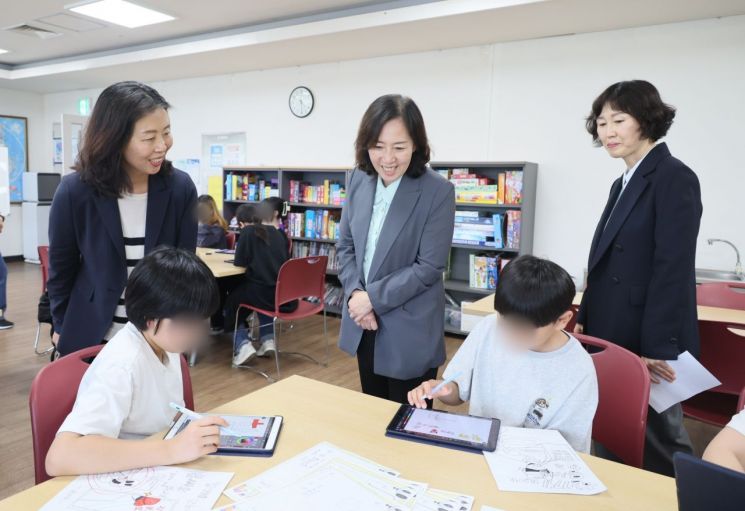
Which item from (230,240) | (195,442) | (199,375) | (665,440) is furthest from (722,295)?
(230,240)

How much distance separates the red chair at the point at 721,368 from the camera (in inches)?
80.0

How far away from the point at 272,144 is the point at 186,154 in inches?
60.9

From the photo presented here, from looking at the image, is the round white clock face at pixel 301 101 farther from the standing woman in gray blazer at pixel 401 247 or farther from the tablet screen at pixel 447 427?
the tablet screen at pixel 447 427

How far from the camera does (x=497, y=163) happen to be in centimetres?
437

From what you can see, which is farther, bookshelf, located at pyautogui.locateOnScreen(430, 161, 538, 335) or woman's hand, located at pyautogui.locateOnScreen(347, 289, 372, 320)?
bookshelf, located at pyautogui.locateOnScreen(430, 161, 538, 335)

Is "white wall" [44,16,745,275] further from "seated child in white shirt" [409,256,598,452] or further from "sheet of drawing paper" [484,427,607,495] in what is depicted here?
"sheet of drawing paper" [484,427,607,495]

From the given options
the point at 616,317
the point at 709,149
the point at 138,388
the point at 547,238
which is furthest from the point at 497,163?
the point at 138,388

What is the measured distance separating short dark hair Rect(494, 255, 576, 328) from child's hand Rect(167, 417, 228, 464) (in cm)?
74

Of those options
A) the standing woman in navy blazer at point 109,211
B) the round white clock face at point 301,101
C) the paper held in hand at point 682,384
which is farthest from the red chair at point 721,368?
the round white clock face at point 301,101

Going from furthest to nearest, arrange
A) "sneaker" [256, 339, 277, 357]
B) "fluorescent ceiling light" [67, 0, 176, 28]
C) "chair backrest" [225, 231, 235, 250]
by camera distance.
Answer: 1. "chair backrest" [225, 231, 235, 250]
2. "fluorescent ceiling light" [67, 0, 176, 28]
3. "sneaker" [256, 339, 277, 357]

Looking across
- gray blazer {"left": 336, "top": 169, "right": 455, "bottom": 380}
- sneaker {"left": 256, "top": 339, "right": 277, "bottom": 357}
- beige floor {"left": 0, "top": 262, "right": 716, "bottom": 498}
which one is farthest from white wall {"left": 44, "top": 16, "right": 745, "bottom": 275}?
gray blazer {"left": 336, "top": 169, "right": 455, "bottom": 380}

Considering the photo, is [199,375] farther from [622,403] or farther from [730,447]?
[730,447]

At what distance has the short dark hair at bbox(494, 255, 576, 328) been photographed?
50.9 inches

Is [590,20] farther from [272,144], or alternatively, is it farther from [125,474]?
[125,474]
